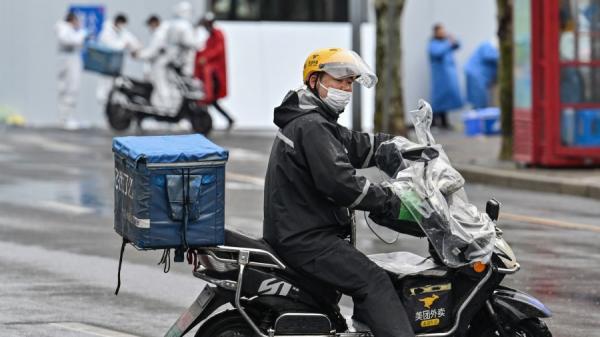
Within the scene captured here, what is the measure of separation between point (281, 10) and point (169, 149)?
21.2 metres

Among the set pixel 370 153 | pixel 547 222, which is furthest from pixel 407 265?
pixel 547 222

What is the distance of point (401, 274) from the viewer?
7.21 meters

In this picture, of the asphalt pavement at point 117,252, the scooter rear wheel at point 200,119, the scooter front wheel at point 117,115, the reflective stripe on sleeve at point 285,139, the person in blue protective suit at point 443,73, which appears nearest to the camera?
the reflective stripe on sleeve at point 285,139

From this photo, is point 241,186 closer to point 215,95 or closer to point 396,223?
point 215,95

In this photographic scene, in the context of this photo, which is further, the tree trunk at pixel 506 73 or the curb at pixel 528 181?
the tree trunk at pixel 506 73

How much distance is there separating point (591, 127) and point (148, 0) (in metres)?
11.9

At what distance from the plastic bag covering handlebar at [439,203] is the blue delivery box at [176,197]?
80cm

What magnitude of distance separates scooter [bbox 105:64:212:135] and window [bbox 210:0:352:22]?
3.22m

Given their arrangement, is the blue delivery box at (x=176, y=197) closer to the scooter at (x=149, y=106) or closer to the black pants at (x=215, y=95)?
the scooter at (x=149, y=106)

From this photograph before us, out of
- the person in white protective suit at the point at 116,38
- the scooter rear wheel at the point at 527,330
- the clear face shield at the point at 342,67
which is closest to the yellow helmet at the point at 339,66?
the clear face shield at the point at 342,67

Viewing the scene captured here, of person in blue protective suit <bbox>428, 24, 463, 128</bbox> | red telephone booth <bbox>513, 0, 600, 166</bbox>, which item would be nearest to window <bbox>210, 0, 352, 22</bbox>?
person in blue protective suit <bbox>428, 24, 463, 128</bbox>

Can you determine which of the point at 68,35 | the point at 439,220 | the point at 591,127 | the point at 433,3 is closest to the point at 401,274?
the point at 439,220

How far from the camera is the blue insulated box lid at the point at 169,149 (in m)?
6.94

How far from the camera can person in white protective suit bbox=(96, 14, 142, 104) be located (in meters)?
27.0
